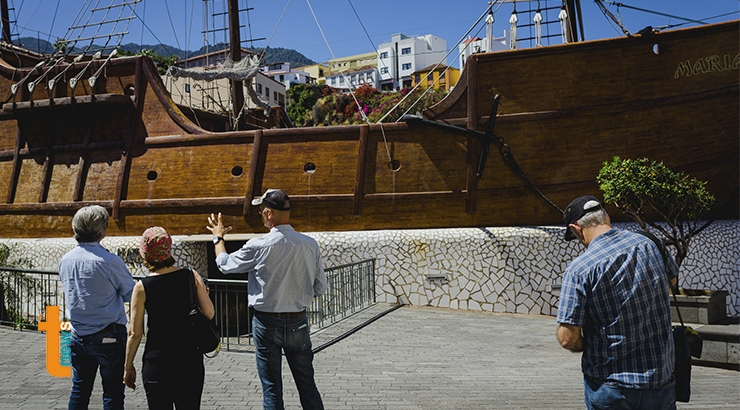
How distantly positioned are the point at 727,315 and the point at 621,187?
2898 mm

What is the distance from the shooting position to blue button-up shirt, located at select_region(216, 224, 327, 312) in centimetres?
368

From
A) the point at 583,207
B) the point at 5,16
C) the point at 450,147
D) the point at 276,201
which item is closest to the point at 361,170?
the point at 450,147

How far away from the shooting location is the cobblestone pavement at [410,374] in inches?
189

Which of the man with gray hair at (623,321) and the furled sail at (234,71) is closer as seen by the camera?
the man with gray hair at (623,321)

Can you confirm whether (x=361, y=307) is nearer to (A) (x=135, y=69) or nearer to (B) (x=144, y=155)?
(B) (x=144, y=155)

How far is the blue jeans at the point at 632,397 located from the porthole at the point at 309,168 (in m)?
8.31

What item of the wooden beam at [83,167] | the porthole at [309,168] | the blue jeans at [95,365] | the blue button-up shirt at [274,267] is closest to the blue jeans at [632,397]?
the blue button-up shirt at [274,267]

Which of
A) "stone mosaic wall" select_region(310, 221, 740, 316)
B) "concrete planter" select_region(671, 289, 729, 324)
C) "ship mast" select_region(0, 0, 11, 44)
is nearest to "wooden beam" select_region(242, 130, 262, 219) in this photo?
"stone mosaic wall" select_region(310, 221, 740, 316)

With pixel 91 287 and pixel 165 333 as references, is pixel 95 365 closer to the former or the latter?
pixel 91 287

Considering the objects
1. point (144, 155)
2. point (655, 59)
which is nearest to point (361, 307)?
point (144, 155)

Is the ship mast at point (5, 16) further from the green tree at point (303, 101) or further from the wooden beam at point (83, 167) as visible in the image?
the green tree at point (303, 101)

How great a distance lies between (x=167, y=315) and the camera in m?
3.19

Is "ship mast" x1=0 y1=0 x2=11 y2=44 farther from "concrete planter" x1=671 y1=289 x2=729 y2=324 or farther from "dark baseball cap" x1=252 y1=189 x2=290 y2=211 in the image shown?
"concrete planter" x1=671 y1=289 x2=729 y2=324

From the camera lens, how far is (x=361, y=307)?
9.52 m
